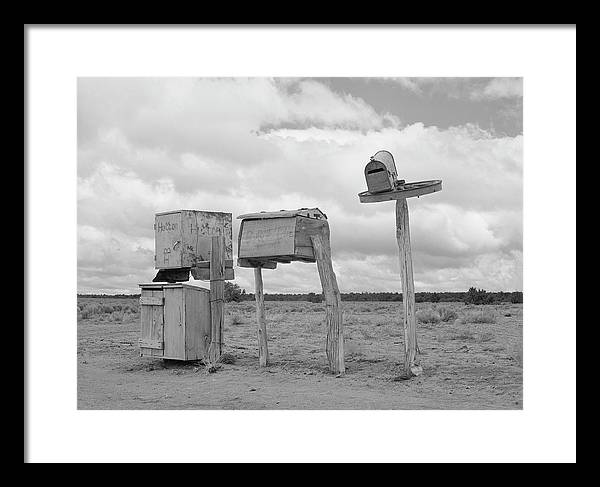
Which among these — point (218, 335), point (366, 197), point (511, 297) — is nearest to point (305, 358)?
point (218, 335)

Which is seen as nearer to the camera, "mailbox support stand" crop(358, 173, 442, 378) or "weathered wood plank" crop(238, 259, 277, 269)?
"mailbox support stand" crop(358, 173, 442, 378)

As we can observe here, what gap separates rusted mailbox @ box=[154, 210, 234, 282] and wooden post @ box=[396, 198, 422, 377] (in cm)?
362

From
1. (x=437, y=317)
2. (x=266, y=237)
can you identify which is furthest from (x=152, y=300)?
(x=437, y=317)

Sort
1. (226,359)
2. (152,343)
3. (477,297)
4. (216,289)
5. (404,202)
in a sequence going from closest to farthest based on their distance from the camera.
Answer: (404,202) < (216,289) < (152,343) < (226,359) < (477,297)

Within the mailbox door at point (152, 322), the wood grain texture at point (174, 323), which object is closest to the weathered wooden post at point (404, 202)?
the wood grain texture at point (174, 323)

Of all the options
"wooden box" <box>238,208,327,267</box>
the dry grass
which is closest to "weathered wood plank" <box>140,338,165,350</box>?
"wooden box" <box>238,208,327,267</box>

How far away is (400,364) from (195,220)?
Result: 462 centimetres

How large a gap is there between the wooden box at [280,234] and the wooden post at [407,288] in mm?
1362

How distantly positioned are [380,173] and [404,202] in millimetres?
621

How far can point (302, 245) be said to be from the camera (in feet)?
37.4

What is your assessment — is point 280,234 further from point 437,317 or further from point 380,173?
point 437,317

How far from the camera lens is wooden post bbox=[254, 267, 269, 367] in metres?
12.5

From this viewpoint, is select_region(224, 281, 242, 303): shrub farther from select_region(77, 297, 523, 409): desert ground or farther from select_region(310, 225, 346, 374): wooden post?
Result: select_region(310, 225, 346, 374): wooden post

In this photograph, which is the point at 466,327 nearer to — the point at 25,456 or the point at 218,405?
the point at 218,405
